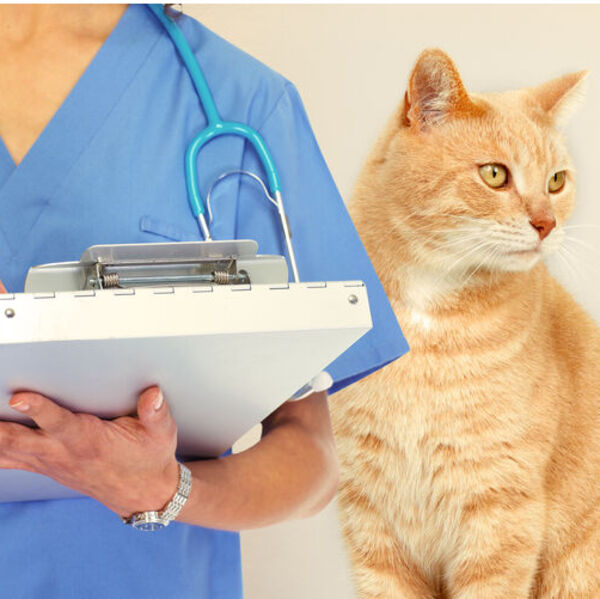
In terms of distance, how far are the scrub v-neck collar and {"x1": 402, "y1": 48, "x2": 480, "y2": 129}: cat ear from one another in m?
0.31

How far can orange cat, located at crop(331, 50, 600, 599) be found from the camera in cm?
96

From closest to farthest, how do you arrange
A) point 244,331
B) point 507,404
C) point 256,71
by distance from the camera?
point 244,331 → point 256,71 → point 507,404

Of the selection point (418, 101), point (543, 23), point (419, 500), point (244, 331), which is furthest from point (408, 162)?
point (244, 331)

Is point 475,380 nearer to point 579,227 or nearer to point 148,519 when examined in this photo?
point 579,227

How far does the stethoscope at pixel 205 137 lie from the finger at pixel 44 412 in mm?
300

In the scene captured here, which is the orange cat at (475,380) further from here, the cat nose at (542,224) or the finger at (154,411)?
the finger at (154,411)

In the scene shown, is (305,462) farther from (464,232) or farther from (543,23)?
(543,23)

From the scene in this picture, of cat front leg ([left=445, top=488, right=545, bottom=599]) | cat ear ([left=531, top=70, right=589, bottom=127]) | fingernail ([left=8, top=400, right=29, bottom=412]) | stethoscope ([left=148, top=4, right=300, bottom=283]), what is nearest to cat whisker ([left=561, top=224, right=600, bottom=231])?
cat ear ([left=531, top=70, right=589, bottom=127])

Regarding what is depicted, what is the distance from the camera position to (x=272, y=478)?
64 centimetres

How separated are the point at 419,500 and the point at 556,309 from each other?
29cm

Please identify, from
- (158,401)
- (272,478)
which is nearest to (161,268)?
(158,401)

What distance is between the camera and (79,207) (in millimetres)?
729

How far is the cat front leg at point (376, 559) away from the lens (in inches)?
39.5

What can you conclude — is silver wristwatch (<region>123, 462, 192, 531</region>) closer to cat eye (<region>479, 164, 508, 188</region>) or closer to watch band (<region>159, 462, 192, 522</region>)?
watch band (<region>159, 462, 192, 522</region>)
